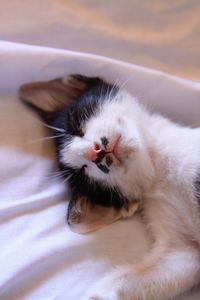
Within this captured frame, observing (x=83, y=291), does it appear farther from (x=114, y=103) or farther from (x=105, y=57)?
(x=105, y=57)

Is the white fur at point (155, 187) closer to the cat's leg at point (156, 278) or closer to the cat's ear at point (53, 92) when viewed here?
the cat's leg at point (156, 278)

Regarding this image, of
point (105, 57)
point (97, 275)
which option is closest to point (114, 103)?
point (105, 57)

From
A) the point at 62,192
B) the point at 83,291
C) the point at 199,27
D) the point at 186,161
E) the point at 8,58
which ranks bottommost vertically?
the point at 83,291

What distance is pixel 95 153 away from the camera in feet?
3.35

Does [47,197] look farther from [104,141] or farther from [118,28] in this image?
[118,28]

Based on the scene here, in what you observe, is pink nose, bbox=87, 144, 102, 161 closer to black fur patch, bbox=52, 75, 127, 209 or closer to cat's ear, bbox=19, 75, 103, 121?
black fur patch, bbox=52, 75, 127, 209

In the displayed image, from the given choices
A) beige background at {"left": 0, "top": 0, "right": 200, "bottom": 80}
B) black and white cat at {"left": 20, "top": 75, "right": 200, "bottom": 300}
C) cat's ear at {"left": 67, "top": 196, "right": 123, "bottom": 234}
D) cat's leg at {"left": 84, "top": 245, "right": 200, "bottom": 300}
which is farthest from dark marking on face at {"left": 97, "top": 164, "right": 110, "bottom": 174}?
beige background at {"left": 0, "top": 0, "right": 200, "bottom": 80}

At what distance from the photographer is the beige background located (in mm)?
1220

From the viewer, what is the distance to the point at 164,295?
1.05 m

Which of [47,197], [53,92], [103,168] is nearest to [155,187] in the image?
[103,168]

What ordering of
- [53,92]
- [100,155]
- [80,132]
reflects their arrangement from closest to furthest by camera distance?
[100,155]
[80,132]
[53,92]

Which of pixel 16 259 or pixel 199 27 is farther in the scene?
pixel 199 27

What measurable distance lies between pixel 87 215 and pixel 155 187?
21cm

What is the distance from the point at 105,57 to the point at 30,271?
0.67m
